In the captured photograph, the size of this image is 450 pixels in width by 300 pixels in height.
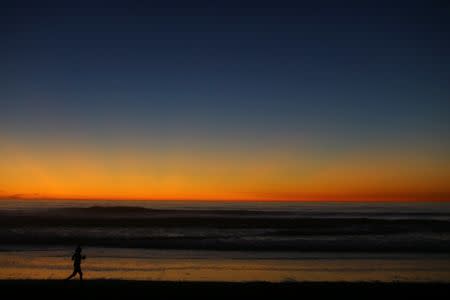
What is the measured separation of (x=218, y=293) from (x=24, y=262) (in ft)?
41.1

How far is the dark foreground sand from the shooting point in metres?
14.6

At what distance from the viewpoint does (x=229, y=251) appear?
28.6 metres

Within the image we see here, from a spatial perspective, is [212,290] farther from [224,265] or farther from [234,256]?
[234,256]

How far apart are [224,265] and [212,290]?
6991mm

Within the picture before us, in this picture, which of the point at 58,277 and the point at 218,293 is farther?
the point at 58,277

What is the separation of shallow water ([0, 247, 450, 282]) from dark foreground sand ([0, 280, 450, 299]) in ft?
6.56

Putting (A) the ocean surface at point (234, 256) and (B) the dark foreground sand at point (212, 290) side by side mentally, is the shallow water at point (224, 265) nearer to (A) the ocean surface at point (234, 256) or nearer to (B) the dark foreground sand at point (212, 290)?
(A) the ocean surface at point (234, 256)

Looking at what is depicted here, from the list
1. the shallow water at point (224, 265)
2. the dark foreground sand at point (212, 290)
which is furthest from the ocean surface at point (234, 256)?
the dark foreground sand at point (212, 290)

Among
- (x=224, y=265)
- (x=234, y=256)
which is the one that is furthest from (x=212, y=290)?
(x=234, y=256)

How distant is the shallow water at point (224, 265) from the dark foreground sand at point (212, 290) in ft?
6.56

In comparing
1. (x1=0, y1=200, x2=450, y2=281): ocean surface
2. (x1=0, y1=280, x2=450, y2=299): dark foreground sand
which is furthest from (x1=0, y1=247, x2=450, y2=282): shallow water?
(x1=0, y1=280, x2=450, y2=299): dark foreground sand

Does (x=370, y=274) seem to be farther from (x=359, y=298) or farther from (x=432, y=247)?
(x=432, y=247)

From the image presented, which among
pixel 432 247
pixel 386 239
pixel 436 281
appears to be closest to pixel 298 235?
pixel 386 239

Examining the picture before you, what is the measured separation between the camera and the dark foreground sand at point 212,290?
1455 cm
